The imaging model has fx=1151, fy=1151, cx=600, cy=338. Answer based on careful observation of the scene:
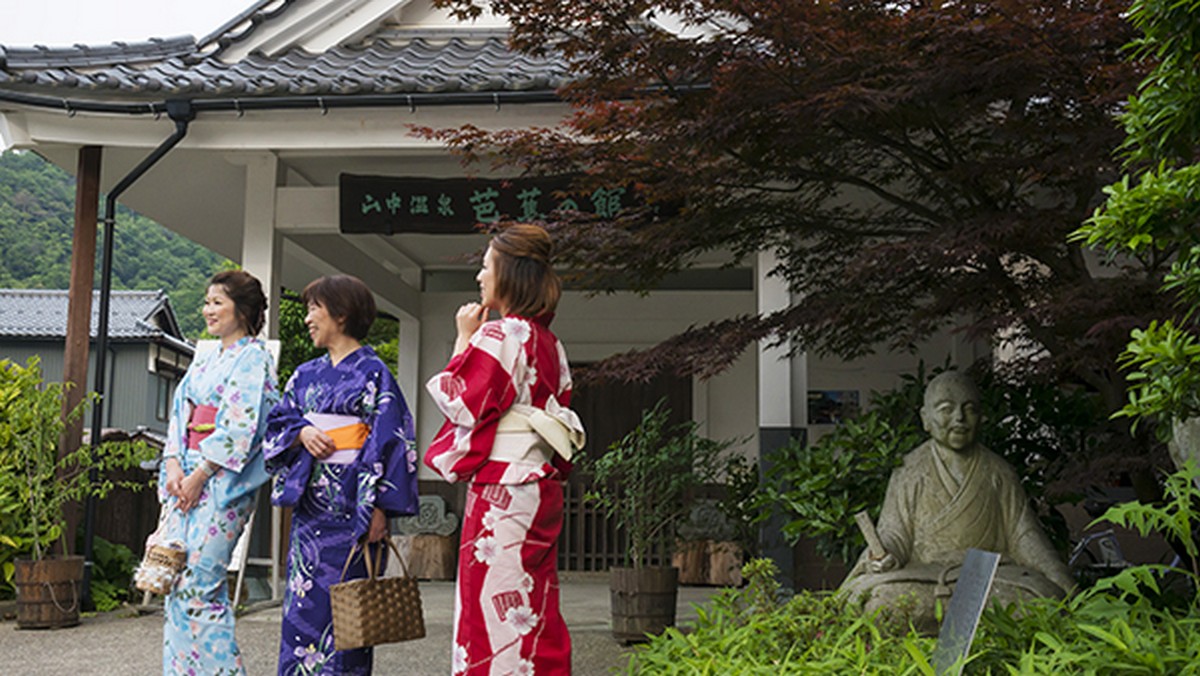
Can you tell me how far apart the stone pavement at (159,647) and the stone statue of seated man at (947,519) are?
1256 millimetres

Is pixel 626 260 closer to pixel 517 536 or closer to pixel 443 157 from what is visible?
pixel 517 536

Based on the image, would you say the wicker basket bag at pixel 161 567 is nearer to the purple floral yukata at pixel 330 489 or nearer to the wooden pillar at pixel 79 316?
the purple floral yukata at pixel 330 489

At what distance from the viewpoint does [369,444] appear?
13.6 ft

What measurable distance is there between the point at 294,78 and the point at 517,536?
17.8ft

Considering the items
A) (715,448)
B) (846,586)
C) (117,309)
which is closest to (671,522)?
(715,448)

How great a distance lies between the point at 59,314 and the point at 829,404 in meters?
27.8

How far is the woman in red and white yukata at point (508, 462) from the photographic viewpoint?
3.35 metres

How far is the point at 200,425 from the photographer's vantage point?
448cm

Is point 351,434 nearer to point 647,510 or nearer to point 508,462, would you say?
point 508,462

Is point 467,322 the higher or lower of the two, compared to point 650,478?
higher

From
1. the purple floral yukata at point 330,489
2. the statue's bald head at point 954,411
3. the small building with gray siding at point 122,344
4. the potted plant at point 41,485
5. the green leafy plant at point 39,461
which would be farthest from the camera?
the small building with gray siding at point 122,344

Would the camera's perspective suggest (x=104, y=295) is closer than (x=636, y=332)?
Yes

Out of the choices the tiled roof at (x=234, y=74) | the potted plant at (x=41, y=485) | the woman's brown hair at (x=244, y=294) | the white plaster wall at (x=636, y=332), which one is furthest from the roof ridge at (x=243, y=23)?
the woman's brown hair at (x=244, y=294)

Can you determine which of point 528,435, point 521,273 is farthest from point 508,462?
point 521,273
